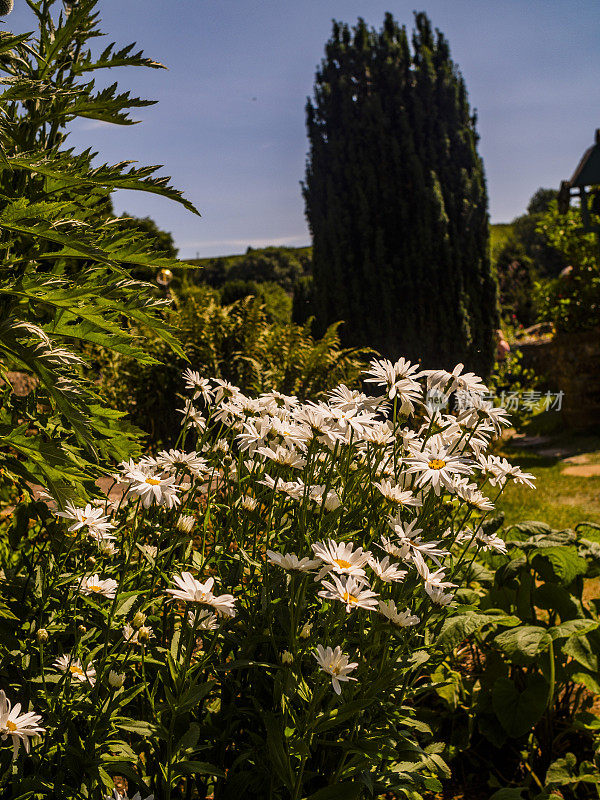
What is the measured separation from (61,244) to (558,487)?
5488 mm

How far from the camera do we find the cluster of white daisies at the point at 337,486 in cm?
120

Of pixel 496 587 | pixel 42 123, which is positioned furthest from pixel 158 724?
pixel 496 587

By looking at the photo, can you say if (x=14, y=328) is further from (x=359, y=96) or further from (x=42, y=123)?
(x=359, y=96)

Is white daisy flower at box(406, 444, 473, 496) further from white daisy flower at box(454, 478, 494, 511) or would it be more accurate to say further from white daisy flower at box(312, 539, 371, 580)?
white daisy flower at box(312, 539, 371, 580)

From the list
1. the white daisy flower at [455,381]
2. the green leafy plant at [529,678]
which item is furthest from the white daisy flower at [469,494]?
the green leafy plant at [529,678]

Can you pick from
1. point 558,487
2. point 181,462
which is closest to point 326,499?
point 181,462

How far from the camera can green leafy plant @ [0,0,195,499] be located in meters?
1.25

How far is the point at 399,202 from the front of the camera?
8.12 m

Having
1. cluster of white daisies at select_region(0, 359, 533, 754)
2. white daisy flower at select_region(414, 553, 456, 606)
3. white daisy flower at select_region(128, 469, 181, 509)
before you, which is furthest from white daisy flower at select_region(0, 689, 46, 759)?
white daisy flower at select_region(414, 553, 456, 606)

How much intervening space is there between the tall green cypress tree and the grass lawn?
142 centimetres

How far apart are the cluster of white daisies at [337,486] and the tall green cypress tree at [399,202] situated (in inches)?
239

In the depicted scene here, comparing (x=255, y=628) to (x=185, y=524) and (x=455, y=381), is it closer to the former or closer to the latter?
(x=185, y=524)

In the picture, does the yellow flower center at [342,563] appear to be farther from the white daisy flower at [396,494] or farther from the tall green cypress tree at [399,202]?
the tall green cypress tree at [399,202]

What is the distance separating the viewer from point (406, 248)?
8016 mm
